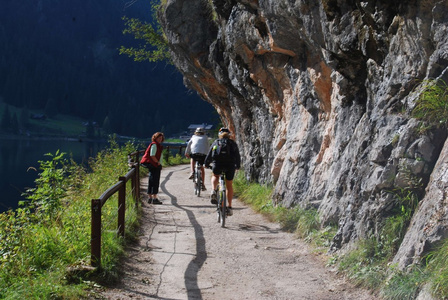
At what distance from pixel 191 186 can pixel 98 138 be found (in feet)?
403

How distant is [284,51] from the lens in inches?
412

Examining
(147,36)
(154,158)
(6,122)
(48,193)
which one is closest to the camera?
(48,193)

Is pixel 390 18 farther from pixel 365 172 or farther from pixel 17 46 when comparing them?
pixel 17 46

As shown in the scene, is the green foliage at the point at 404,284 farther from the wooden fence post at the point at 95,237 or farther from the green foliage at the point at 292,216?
the wooden fence post at the point at 95,237

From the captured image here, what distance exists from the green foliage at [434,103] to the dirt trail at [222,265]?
203 centimetres

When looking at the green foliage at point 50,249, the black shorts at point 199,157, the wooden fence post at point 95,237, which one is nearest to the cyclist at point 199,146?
the black shorts at point 199,157

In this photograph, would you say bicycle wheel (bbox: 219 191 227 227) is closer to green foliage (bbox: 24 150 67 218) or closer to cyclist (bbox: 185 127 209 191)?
green foliage (bbox: 24 150 67 218)

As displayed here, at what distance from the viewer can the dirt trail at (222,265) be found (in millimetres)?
5055

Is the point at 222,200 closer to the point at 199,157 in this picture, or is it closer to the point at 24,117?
the point at 199,157

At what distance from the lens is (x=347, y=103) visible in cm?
797

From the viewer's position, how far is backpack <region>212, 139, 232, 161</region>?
29.7 feet

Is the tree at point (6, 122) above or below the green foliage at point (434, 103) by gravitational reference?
above

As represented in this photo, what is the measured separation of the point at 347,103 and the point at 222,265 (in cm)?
358

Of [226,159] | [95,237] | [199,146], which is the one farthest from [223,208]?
[199,146]
